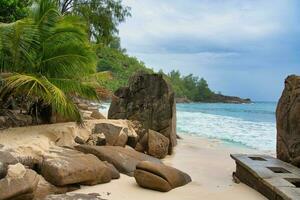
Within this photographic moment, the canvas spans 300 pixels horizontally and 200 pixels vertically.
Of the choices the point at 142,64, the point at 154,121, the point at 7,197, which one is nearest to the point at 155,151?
the point at 154,121

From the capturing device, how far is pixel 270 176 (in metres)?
6.48

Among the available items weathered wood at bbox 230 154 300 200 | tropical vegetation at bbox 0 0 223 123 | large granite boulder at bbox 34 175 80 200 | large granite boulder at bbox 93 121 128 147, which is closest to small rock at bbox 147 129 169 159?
large granite boulder at bbox 93 121 128 147

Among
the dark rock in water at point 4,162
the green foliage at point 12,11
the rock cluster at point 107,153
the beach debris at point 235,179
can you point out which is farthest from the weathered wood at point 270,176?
the green foliage at point 12,11

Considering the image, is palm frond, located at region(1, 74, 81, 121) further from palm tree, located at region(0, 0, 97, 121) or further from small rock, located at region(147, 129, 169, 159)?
small rock, located at region(147, 129, 169, 159)

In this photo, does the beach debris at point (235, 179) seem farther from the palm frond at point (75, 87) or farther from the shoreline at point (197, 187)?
the palm frond at point (75, 87)

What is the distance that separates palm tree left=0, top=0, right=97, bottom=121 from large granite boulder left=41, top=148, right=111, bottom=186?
1.56 meters

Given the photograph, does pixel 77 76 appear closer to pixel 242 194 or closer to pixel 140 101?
pixel 140 101

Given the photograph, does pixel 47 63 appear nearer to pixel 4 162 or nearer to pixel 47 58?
pixel 47 58

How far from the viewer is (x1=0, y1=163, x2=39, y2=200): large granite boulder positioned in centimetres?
530

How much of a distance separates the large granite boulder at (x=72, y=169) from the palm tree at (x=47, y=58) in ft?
5.12

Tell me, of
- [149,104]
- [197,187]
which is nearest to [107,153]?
[197,187]

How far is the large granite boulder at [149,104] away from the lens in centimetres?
1147

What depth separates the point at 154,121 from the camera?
11461 mm

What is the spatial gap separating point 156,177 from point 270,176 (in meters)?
1.81
